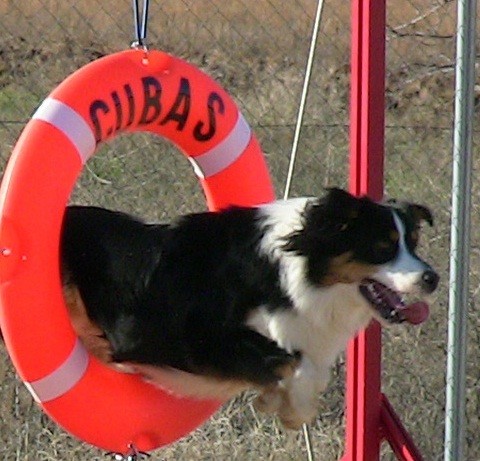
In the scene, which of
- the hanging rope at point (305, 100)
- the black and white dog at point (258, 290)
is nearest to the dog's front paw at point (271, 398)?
the black and white dog at point (258, 290)

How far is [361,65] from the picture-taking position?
3971mm

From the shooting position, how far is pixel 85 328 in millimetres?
3768

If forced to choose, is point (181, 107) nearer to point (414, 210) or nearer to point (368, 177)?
point (368, 177)

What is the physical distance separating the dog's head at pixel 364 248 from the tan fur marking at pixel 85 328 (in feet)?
2.04

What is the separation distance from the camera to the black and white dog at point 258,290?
3.43 m

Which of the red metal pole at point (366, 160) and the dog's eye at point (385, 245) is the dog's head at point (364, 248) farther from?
the red metal pole at point (366, 160)

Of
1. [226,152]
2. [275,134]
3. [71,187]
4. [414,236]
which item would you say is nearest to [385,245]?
[414,236]

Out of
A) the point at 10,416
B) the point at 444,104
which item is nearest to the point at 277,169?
the point at 444,104

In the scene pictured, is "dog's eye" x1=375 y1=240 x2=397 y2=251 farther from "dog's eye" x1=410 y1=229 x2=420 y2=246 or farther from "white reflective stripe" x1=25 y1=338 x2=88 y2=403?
"white reflective stripe" x1=25 y1=338 x2=88 y2=403

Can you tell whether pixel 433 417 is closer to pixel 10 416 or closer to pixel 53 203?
pixel 10 416

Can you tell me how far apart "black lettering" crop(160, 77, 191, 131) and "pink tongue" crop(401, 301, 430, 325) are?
2.99 feet

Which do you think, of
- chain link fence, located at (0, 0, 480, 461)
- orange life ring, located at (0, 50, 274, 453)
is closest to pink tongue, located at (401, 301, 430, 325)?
orange life ring, located at (0, 50, 274, 453)

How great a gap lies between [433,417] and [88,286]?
196cm

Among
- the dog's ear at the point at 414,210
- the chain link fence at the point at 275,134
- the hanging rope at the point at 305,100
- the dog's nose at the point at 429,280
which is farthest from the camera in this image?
the chain link fence at the point at 275,134
